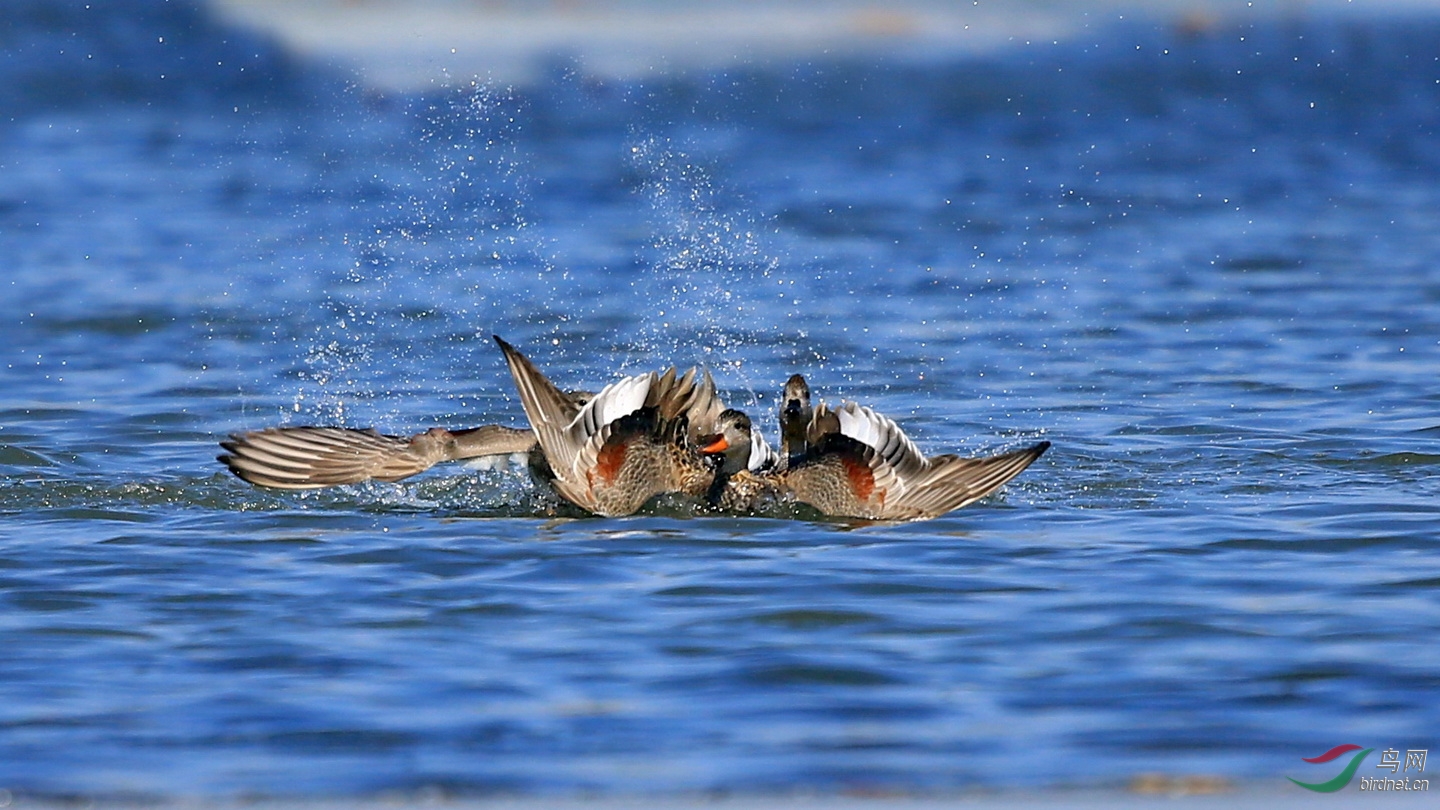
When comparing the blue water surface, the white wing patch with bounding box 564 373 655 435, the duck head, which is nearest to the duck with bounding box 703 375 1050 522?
the blue water surface

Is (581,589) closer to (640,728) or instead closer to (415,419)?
(640,728)

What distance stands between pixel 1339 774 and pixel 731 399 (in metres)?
6.25

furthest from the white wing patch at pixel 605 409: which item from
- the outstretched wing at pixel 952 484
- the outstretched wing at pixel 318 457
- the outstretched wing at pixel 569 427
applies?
the outstretched wing at pixel 952 484

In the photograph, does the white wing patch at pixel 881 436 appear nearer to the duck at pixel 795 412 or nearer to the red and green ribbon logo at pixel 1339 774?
the duck at pixel 795 412

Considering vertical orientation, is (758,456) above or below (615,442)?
below

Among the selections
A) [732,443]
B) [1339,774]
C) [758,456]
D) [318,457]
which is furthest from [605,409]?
[1339,774]

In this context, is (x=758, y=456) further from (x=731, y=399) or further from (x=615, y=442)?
(x=731, y=399)

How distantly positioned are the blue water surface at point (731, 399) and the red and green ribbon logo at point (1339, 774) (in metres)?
0.07

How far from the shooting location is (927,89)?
24922 millimetres

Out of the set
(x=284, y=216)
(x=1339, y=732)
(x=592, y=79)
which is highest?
(x=592, y=79)

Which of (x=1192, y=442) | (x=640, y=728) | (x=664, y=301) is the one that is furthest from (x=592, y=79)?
(x=640, y=728)

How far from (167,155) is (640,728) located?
56.0ft

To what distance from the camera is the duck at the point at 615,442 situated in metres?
8.33

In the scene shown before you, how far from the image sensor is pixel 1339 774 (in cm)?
509
